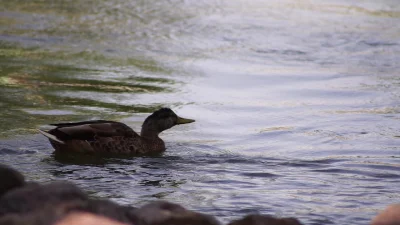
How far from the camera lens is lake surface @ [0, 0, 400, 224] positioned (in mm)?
7660

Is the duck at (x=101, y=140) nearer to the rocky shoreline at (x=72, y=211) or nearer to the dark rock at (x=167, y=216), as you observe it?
the rocky shoreline at (x=72, y=211)

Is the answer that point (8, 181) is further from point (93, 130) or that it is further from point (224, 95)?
point (224, 95)

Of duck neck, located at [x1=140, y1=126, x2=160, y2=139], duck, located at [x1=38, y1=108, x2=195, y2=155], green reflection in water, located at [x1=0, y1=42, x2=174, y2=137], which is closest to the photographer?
duck, located at [x1=38, y1=108, x2=195, y2=155]

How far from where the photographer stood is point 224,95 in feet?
41.0

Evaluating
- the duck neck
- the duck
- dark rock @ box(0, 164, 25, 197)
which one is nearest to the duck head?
the duck neck

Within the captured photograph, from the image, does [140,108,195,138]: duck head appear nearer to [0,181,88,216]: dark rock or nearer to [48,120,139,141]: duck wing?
[48,120,139,141]: duck wing

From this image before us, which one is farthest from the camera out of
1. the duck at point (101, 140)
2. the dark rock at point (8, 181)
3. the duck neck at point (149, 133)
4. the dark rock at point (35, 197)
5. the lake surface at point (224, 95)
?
the duck neck at point (149, 133)

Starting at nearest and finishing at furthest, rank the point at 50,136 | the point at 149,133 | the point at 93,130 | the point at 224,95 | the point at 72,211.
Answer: the point at 72,211, the point at 50,136, the point at 93,130, the point at 149,133, the point at 224,95

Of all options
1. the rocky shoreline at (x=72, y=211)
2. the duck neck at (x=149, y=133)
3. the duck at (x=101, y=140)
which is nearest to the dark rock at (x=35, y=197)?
the rocky shoreline at (x=72, y=211)

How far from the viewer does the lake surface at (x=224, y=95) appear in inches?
302

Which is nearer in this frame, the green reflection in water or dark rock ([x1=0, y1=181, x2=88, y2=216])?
dark rock ([x1=0, y1=181, x2=88, y2=216])

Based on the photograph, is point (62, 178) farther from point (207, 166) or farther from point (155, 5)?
point (155, 5)

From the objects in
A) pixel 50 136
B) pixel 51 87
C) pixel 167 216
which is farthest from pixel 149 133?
pixel 167 216

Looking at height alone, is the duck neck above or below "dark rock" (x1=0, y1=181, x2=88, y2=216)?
below
